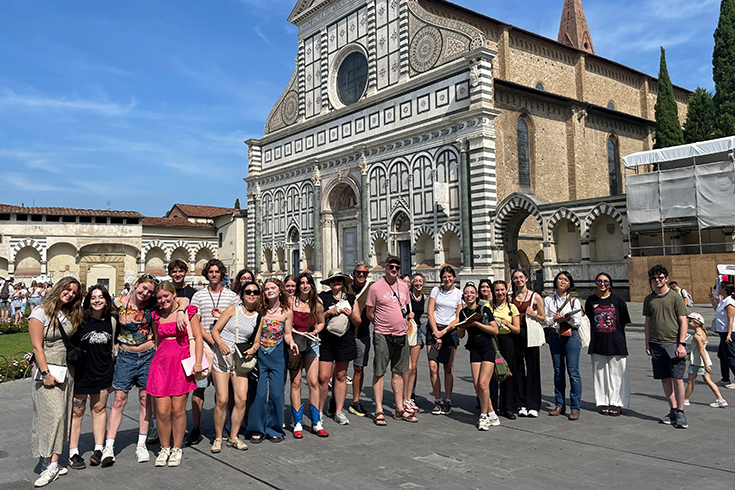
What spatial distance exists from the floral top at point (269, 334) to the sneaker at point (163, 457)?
1327 mm

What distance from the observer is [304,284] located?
21.1ft

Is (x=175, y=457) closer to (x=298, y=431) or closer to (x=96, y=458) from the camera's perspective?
(x=96, y=458)

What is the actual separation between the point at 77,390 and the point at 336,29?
29184 mm

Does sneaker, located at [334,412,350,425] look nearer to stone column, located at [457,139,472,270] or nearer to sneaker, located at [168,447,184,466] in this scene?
sneaker, located at [168,447,184,466]

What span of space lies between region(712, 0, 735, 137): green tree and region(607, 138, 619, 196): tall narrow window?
5.05 metres

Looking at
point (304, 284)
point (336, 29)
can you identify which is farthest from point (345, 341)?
point (336, 29)

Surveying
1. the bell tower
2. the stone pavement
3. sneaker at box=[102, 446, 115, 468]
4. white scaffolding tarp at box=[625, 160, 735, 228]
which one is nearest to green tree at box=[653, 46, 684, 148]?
white scaffolding tarp at box=[625, 160, 735, 228]

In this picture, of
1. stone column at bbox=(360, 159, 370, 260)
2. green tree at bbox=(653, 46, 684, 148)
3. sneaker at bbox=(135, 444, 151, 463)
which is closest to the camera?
sneaker at bbox=(135, 444, 151, 463)

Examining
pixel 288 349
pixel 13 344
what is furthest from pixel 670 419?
pixel 13 344

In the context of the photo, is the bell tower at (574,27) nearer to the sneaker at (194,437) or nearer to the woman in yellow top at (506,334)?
the woman in yellow top at (506,334)

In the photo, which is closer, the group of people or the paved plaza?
the paved plaza

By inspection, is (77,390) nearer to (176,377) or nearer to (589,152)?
(176,377)

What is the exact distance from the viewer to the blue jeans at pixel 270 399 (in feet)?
19.2

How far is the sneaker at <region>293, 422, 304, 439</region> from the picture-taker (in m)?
5.89
